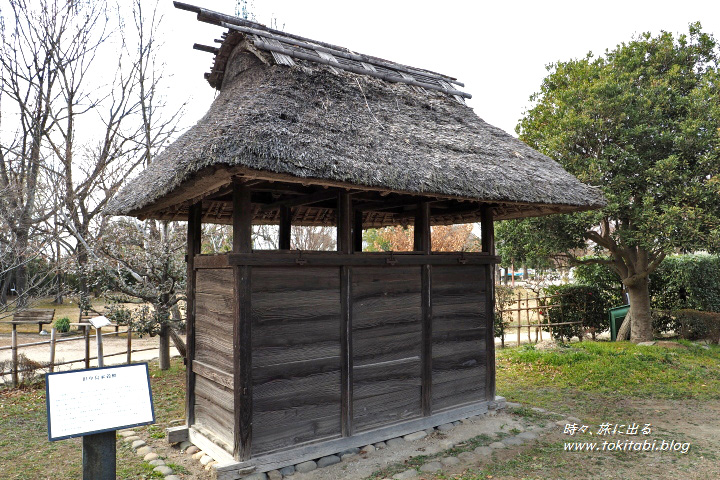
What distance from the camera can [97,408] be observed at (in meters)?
3.13

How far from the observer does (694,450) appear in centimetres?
502

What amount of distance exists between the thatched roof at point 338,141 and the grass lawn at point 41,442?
2.68 m

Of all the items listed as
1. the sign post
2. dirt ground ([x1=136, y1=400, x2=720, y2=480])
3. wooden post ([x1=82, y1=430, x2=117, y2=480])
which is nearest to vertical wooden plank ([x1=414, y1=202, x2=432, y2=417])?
dirt ground ([x1=136, y1=400, x2=720, y2=480])

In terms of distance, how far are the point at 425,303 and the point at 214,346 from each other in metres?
2.50

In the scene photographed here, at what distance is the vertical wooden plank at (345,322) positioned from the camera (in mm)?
4934

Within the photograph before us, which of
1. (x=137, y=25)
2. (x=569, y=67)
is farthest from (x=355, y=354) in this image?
(x=137, y=25)

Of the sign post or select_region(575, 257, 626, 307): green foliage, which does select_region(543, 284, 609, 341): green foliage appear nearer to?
select_region(575, 257, 626, 307): green foliage

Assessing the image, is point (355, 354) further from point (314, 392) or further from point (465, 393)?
point (465, 393)

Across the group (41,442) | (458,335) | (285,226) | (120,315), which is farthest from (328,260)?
(120,315)

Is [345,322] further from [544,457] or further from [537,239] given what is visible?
[537,239]

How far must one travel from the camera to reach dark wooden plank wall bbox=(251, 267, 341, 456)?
4.43 metres

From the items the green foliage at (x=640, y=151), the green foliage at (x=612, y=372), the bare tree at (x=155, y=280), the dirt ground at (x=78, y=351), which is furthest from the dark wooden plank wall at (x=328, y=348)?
the dirt ground at (x=78, y=351)

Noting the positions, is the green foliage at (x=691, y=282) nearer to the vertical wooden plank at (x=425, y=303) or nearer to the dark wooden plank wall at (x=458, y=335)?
the dark wooden plank wall at (x=458, y=335)

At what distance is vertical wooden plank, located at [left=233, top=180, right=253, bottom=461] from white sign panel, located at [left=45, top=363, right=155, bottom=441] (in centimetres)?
98
